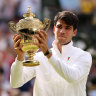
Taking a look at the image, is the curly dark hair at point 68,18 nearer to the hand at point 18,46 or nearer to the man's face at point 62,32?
the man's face at point 62,32

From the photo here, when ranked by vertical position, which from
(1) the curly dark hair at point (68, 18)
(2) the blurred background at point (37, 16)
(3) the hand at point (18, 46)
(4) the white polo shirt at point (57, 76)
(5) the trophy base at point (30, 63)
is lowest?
(2) the blurred background at point (37, 16)

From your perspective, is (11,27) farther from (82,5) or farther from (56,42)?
(82,5)

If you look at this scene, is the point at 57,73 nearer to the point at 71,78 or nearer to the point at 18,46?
the point at 71,78

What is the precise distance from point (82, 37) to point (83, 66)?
2668 mm

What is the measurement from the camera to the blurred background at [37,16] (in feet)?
31.6

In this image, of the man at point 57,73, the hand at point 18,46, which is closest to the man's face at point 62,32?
the man at point 57,73

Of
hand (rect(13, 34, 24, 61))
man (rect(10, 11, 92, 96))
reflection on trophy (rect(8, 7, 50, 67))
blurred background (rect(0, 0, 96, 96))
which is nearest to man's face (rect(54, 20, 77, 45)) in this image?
man (rect(10, 11, 92, 96))

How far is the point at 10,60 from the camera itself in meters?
10.1

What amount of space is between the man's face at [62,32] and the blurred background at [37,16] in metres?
2.35

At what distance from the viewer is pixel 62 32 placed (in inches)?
168

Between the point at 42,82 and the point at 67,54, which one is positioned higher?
the point at 67,54

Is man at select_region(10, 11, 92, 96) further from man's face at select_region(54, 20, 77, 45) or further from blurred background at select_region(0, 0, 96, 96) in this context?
blurred background at select_region(0, 0, 96, 96)

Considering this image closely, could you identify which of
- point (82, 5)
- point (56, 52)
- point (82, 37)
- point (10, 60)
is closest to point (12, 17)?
point (10, 60)

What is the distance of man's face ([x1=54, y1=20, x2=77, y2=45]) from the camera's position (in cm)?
429
